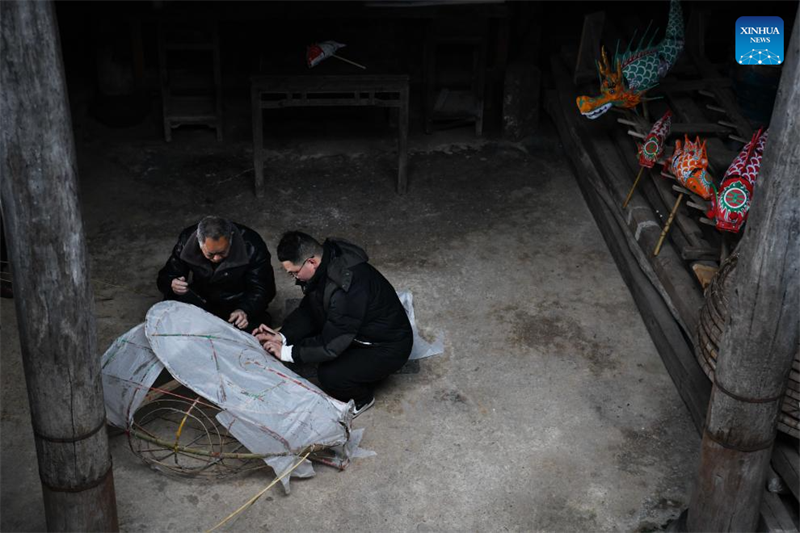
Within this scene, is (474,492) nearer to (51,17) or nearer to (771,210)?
(771,210)

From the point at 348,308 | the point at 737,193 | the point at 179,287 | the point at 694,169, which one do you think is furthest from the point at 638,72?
the point at 179,287

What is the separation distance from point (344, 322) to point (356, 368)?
0.33m

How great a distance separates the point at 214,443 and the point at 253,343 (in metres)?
0.62

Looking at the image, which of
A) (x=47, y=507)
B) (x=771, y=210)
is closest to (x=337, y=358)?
(x=47, y=507)

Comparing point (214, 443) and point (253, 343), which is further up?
point (253, 343)

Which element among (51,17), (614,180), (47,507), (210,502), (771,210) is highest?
(51,17)

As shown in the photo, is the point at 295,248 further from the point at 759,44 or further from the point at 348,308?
the point at 759,44

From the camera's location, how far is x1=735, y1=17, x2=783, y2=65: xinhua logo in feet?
16.2

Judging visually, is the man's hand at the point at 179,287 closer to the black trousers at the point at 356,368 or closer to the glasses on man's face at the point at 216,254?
the glasses on man's face at the point at 216,254

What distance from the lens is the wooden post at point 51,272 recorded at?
148 inches

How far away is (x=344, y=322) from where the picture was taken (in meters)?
5.71

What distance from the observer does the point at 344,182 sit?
8484 millimetres

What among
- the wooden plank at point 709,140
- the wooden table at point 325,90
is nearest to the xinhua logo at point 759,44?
the wooden plank at point 709,140

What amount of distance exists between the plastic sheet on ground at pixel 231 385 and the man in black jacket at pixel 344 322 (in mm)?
262
